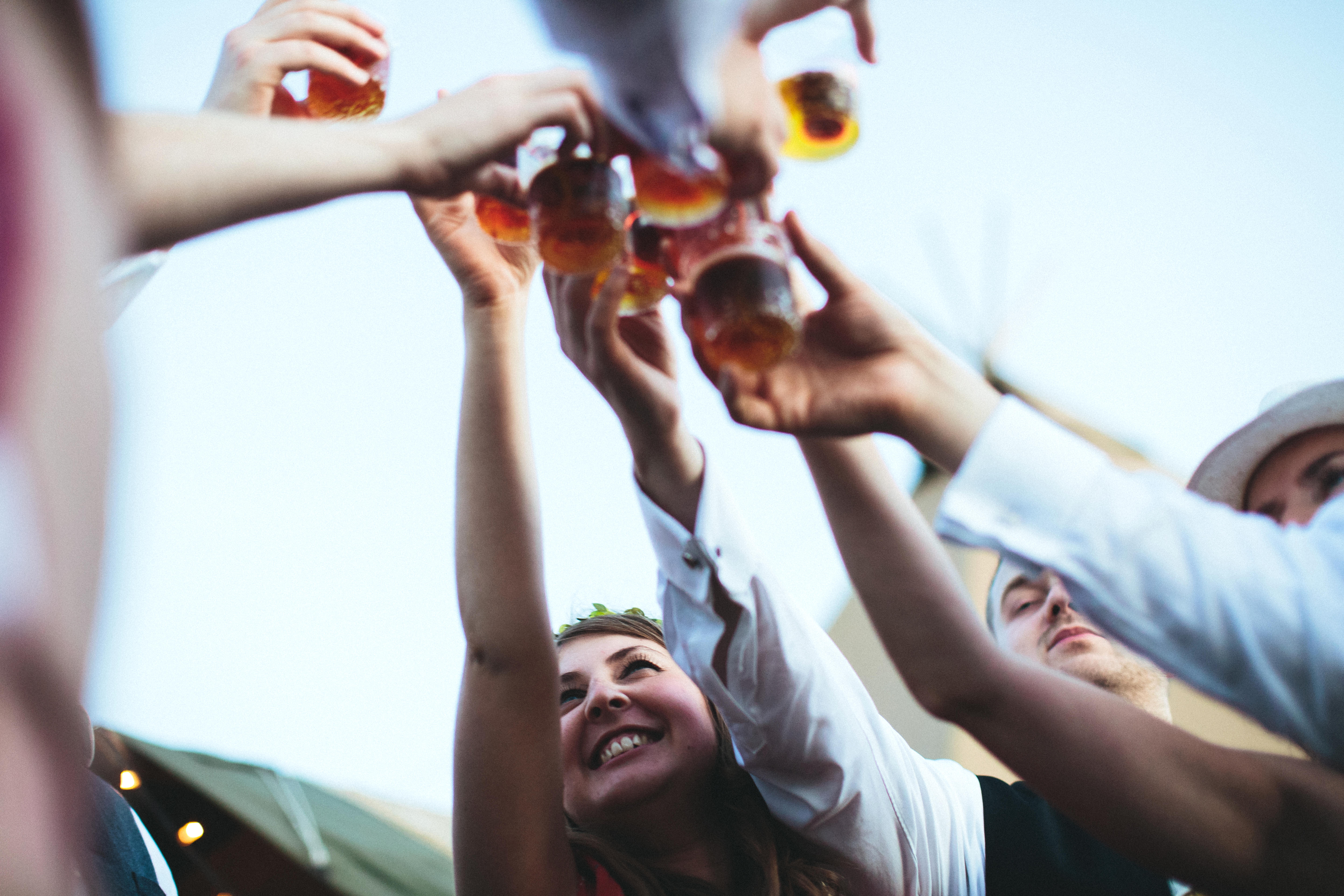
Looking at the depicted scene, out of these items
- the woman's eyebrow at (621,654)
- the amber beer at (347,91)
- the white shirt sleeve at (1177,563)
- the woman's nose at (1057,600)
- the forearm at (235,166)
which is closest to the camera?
the forearm at (235,166)

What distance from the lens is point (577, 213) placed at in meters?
1.09

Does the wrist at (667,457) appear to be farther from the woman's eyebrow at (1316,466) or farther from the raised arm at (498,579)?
the woman's eyebrow at (1316,466)

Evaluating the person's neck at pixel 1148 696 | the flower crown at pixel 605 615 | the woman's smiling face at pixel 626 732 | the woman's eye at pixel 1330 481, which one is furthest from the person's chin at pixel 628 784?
the woman's eye at pixel 1330 481

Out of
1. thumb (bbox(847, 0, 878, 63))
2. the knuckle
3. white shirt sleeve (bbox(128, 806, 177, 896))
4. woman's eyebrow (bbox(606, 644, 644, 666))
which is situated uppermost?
the knuckle

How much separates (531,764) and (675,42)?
1.14m

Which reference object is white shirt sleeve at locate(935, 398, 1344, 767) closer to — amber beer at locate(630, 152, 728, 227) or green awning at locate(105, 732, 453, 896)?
amber beer at locate(630, 152, 728, 227)

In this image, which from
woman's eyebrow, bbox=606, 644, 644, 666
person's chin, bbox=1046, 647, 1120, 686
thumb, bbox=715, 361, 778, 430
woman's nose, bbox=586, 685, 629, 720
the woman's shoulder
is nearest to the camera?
thumb, bbox=715, 361, 778, 430

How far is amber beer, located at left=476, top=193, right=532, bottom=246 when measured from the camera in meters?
1.32

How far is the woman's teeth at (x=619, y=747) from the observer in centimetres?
171

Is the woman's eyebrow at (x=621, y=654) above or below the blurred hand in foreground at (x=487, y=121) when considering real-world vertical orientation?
below

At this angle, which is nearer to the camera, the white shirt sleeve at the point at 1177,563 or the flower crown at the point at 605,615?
the white shirt sleeve at the point at 1177,563

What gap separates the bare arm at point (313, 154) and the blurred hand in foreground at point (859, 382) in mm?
397

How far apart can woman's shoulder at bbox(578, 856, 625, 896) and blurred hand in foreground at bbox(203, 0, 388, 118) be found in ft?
4.55

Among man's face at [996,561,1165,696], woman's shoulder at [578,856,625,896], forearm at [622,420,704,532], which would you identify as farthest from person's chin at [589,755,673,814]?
man's face at [996,561,1165,696]
